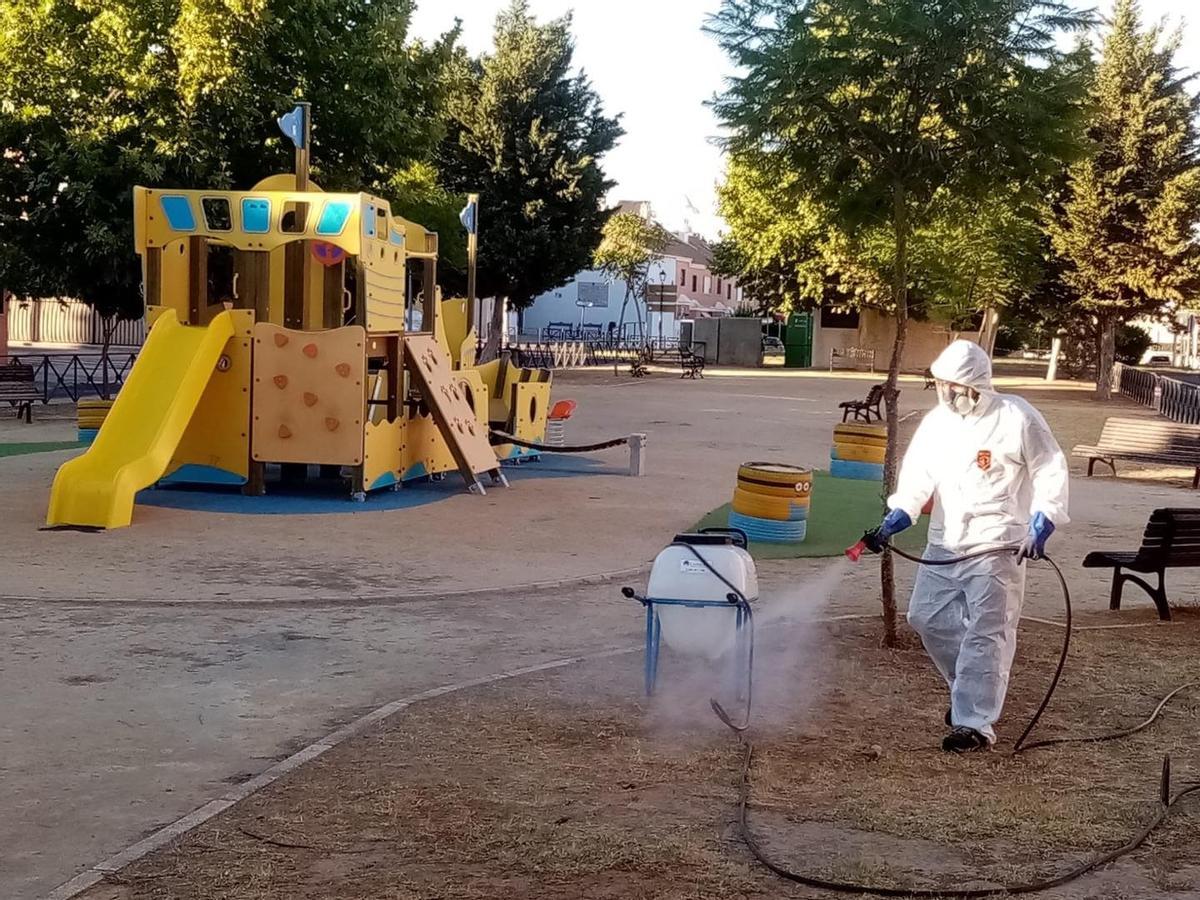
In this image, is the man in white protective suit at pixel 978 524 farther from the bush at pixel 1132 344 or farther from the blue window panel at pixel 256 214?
the bush at pixel 1132 344

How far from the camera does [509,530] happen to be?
1255 centimetres

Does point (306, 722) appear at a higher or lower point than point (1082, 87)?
lower

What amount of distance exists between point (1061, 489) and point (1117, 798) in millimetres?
1294

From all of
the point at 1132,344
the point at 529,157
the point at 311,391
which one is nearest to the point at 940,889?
the point at 311,391

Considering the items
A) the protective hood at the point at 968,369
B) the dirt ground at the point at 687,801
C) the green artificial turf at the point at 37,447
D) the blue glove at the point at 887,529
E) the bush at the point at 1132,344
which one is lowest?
the dirt ground at the point at 687,801

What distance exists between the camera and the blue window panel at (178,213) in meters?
14.3

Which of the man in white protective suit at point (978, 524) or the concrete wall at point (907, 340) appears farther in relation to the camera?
the concrete wall at point (907, 340)

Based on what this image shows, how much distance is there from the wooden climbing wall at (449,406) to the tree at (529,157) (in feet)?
83.4

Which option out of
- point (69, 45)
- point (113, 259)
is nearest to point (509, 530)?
point (113, 259)

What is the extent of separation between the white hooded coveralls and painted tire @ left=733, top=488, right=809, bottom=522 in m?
5.71

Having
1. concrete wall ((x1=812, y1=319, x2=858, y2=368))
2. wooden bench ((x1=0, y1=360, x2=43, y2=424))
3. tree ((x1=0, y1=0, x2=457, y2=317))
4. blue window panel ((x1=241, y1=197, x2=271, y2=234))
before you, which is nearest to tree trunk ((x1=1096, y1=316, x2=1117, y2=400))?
concrete wall ((x1=812, y1=319, x2=858, y2=368))

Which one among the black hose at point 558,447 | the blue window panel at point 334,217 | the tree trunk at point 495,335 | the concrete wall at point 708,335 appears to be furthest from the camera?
the concrete wall at point 708,335

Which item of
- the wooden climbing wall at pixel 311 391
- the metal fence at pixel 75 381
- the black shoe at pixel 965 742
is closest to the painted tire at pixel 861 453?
the wooden climbing wall at pixel 311 391

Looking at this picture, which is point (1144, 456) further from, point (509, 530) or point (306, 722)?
point (306, 722)
